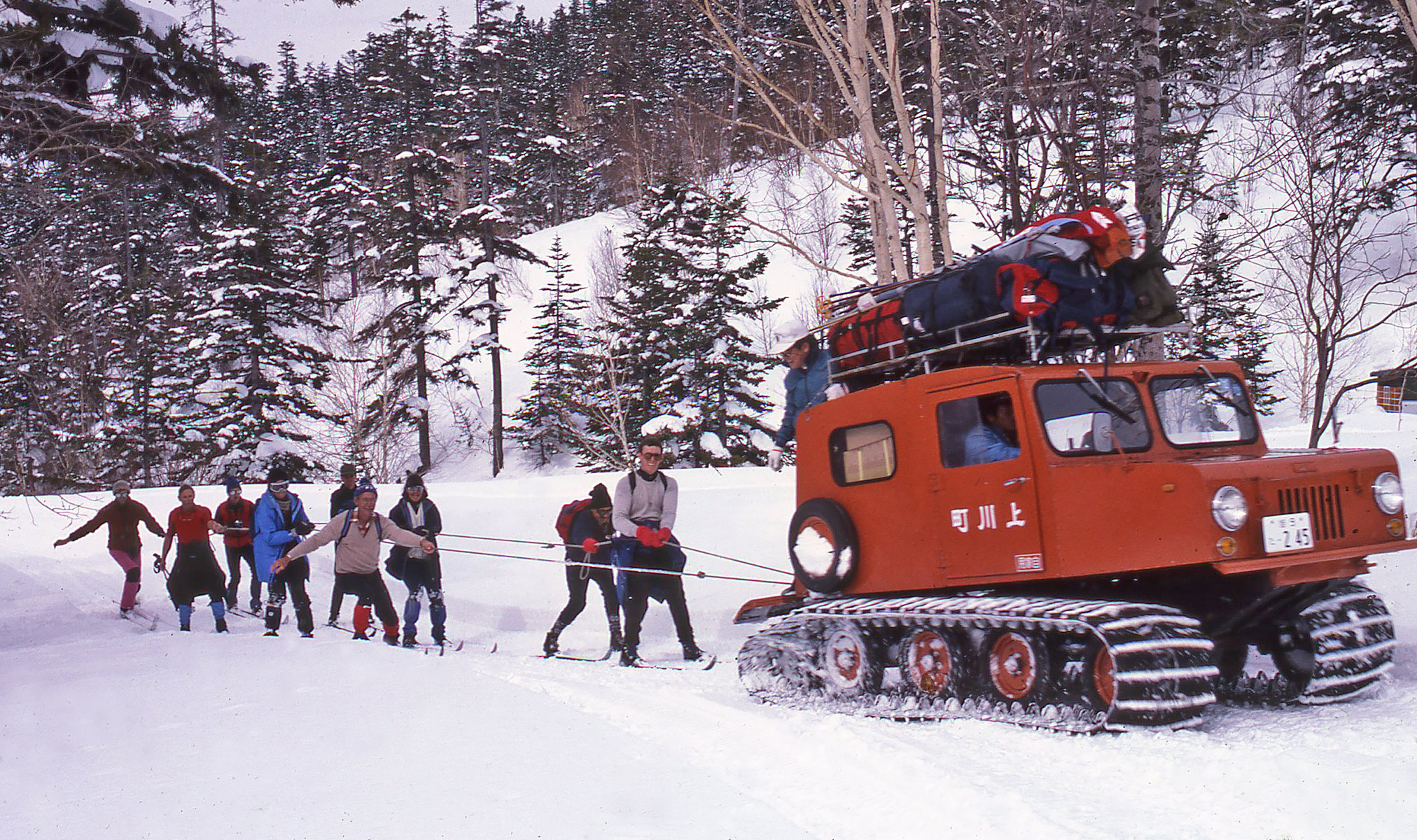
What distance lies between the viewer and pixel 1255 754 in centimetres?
520

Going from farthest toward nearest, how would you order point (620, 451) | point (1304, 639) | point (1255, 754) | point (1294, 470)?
point (620, 451)
point (1304, 639)
point (1294, 470)
point (1255, 754)

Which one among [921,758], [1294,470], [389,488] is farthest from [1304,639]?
[389,488]

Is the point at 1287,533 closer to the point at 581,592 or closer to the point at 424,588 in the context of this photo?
the point at 581,592

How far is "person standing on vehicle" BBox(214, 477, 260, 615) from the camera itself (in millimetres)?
13375

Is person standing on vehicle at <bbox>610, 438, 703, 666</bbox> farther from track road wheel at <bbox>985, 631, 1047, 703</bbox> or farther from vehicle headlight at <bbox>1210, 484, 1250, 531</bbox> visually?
vehicle headlight at <bbox>1210, 484, 1250, 531</bbox>

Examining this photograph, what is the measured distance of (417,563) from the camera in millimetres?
11547

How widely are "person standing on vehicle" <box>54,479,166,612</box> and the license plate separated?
11.9m

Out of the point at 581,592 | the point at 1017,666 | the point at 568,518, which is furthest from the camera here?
the point at 568,518

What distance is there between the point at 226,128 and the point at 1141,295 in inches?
384

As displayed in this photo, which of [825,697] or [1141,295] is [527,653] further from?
[1141,295]

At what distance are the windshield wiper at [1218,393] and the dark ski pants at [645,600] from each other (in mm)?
4859

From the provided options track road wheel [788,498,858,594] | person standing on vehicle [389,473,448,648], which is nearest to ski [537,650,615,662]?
person standing on vehicle [389,473,448,648]

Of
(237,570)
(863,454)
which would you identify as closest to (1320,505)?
(863,454)

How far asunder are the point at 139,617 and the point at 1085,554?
39.5ft
